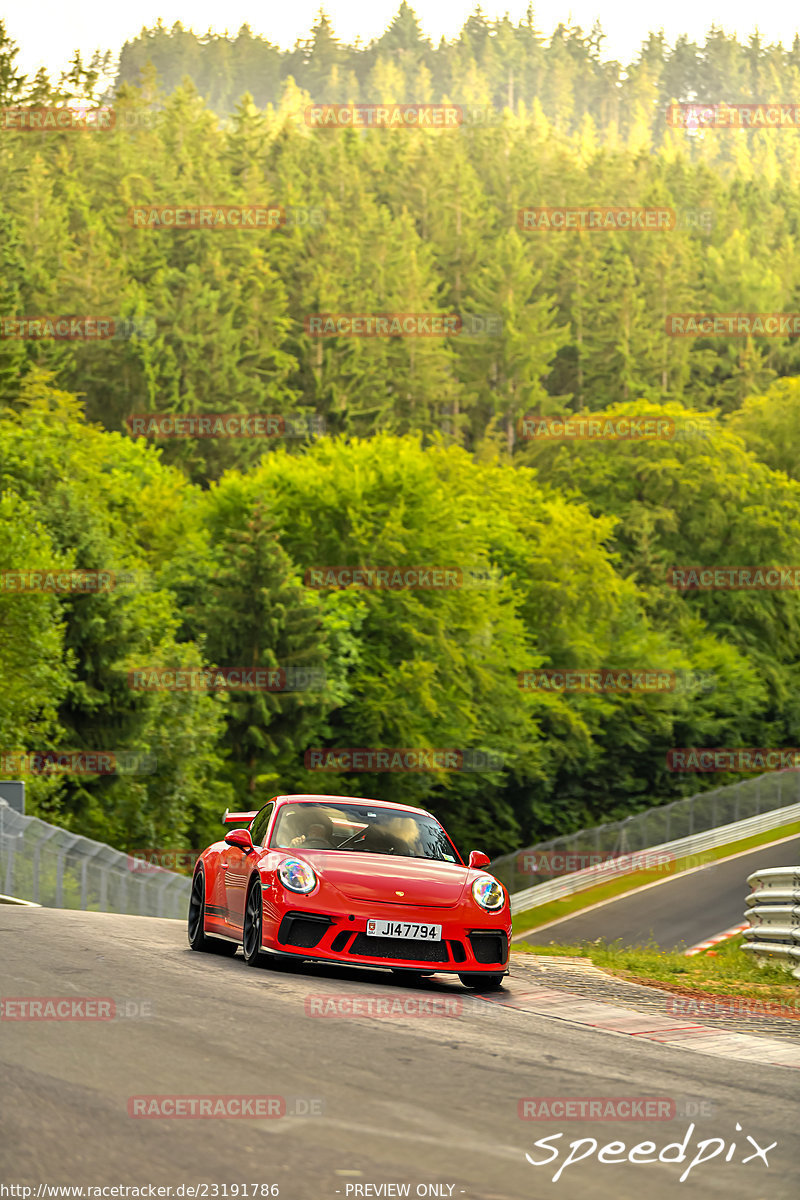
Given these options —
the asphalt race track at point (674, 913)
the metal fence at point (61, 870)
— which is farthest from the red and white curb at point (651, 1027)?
the asphalt race track at point (674, 913)

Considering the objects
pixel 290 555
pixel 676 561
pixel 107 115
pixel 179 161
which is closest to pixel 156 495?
pixel 290 555

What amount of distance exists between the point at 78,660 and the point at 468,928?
40257mm

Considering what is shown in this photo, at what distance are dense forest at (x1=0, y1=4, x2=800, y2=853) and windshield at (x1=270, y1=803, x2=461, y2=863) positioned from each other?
3330cm

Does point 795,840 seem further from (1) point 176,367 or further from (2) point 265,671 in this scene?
(1) point 176,367

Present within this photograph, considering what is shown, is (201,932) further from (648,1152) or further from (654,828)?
(654,828)

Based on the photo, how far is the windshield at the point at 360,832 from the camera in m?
12.4

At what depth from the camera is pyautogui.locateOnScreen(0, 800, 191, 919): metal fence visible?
24125 millimetres

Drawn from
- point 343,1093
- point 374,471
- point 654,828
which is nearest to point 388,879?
point 343,1093

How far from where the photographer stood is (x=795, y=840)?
54.5m

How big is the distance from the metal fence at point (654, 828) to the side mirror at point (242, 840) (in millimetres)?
35422

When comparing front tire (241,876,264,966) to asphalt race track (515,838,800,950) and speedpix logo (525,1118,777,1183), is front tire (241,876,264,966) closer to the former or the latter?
speedpix logo (525,1118,777,1183)

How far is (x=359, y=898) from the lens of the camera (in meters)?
11.4

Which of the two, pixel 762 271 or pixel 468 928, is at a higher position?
pixel 762 271

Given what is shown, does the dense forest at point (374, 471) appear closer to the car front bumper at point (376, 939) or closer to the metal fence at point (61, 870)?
the metal fence at point (61, 870)
